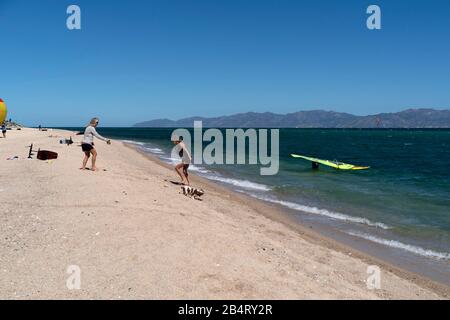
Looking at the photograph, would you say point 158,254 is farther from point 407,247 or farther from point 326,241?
point 407,247

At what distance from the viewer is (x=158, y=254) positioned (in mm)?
6746

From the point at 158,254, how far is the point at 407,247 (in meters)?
7.70

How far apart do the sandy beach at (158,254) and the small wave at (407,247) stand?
1.69 m

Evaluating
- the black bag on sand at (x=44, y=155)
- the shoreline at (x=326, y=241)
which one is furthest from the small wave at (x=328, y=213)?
the black bag on sand at (x=44, y=155)

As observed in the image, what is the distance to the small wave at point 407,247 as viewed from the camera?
34.3 feet

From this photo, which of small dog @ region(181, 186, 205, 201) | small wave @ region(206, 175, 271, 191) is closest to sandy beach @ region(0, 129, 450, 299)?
small dog @ region(181, 186, 205, 201)

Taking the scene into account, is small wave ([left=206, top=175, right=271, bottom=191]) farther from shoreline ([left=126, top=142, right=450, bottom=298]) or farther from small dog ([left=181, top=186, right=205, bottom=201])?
small dog ([left=181, top=186, right=205, bottom=201])

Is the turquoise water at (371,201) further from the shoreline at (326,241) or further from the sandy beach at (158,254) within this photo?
the sandy beach at (158,254)

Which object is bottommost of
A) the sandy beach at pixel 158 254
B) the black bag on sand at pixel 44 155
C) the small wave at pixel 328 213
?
the small wave at pixel 328 213

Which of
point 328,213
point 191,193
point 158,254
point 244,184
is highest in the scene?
point 191,193

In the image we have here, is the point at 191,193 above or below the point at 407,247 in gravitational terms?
above

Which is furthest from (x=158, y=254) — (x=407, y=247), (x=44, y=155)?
(x=44, y=155)
